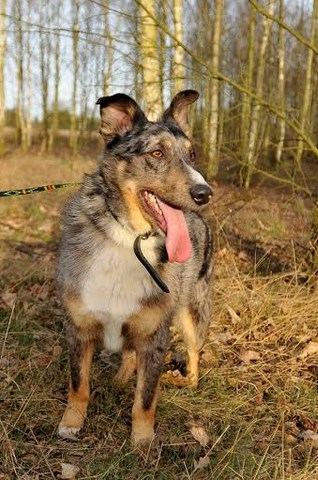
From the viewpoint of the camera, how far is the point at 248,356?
15.8ft

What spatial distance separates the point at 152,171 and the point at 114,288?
2.63 ft

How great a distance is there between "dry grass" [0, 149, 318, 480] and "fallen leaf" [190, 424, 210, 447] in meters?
0.03

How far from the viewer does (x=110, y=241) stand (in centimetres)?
353

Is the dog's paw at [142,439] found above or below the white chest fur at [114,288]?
below

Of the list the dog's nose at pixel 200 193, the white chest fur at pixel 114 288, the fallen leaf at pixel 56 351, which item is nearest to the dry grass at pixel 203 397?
the fallen leaf at pixel 56 351

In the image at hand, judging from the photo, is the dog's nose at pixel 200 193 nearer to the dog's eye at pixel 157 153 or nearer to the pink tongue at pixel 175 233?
the pink tongue at pixel 175 233

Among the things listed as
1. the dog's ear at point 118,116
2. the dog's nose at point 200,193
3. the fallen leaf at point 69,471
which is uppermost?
the dog's ear at point 118,116

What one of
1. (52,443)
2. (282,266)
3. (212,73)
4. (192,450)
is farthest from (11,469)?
(282,266)

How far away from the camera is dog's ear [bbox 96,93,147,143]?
344 cm

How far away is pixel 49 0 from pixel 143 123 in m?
22.2

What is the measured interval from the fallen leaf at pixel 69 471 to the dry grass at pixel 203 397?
0.04 metres

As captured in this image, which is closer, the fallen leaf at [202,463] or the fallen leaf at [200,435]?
the fallen leaf at [202,463]

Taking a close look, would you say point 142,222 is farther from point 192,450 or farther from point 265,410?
point 265,410

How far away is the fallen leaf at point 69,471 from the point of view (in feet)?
9.98
